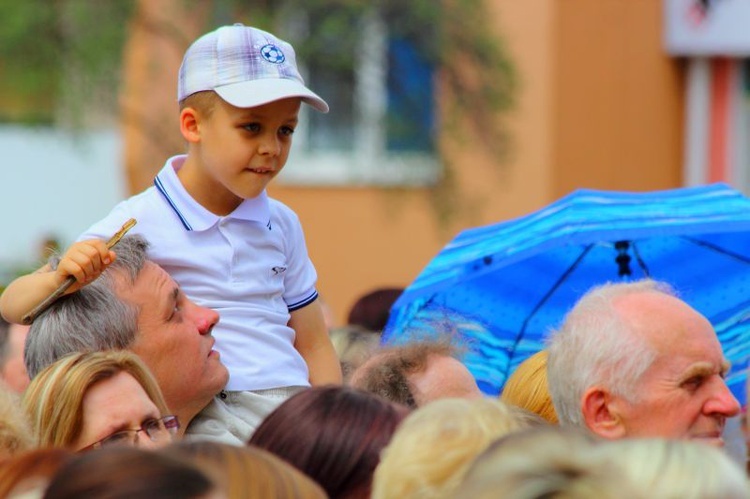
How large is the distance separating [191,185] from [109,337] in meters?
0.50

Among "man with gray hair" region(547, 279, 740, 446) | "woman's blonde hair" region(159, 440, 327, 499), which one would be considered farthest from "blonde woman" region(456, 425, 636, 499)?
"man with gray hair" region(547, 279, 740, 446)

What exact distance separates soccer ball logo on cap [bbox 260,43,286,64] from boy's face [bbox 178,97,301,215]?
13cm

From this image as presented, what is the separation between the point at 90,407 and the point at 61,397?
0.07 m

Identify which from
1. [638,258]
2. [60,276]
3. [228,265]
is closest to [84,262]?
[60,276]

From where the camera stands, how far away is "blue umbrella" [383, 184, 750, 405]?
4637 millimetres

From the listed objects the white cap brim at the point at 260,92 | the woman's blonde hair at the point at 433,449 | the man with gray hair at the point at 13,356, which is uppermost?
the white cap brim at the point at 260,92

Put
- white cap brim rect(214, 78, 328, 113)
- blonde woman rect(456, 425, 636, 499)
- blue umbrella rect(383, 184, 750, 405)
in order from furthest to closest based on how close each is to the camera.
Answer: blue umbrella rect(383, 184, 750, 405) < white cap brim rect(214, 78, 328, 113) < blonde woman rect(456, 425, 636, 499)

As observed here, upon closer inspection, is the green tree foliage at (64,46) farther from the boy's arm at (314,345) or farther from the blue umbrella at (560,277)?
the boy's arm at (314,345)

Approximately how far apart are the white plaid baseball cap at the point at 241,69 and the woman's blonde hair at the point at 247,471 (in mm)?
1442

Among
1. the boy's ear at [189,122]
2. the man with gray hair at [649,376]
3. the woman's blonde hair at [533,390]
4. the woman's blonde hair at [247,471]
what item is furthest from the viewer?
the woman's blonde hair at [533,390]

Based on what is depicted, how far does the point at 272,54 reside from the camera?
392 centimetres

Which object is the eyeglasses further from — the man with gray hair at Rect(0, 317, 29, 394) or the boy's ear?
the man with gray hair at Rect(0, 317, 29, 394)

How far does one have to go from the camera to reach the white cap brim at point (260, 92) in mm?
3717

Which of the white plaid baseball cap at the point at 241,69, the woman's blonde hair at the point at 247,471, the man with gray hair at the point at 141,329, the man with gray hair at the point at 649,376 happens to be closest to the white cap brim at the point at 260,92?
the white plaid baseball cap at the point at 241,69
